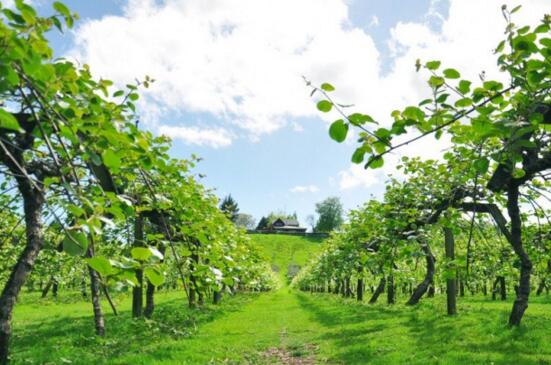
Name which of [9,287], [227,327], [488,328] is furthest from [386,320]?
[9,287]

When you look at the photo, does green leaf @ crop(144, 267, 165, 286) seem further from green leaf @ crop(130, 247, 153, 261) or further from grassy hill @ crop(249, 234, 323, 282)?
grassy hill @ crop(249, 234, 323, 282)

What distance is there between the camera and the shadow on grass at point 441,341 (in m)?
9.74

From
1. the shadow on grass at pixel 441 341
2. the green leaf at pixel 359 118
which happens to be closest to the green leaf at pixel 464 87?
the green leaf at pixel 359 118

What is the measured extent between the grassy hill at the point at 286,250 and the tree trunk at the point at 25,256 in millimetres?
81001

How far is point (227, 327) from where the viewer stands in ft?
58.7

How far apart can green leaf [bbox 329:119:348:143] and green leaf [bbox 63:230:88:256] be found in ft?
3.90

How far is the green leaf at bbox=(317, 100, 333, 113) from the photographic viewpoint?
1969 mm

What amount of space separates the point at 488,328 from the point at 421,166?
5775 mm

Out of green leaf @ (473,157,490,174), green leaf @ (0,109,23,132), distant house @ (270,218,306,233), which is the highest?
distant house @ (270,218,306,233)

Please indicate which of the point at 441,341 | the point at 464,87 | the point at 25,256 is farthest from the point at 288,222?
the point at 464,87

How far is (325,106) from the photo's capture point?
198 cm

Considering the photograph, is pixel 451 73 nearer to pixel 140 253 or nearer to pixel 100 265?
pixel 140 253

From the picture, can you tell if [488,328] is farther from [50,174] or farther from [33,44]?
[33,44]

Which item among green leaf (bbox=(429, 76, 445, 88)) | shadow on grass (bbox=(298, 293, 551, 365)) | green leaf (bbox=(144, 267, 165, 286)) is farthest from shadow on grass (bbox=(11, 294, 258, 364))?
green leaf (bbox=(429, 76, 445, 88))
